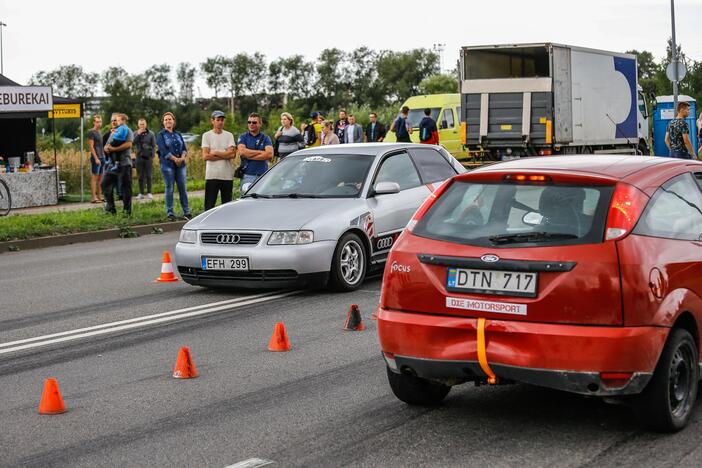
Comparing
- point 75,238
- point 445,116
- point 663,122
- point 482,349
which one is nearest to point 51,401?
point 482,349

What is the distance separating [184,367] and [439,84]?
89781mm

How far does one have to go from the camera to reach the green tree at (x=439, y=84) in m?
94.1

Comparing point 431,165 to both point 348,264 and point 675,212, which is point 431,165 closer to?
point 348,264

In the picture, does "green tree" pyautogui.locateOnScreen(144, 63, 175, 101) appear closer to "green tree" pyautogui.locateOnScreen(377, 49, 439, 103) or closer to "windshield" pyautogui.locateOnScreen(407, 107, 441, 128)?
"green tree" pyautogui.locateOnScreen(377, 49, 439, 103)

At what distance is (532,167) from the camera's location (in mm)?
6047

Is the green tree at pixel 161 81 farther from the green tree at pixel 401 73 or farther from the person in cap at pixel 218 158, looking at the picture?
the person in cap at pixel 218 158

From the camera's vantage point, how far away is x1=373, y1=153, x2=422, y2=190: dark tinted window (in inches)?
481

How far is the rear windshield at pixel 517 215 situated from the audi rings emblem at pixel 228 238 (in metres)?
5.14

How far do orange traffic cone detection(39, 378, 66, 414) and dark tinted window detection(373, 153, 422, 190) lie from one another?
6.07 m

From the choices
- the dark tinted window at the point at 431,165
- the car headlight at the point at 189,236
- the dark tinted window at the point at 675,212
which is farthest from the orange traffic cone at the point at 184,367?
the dark tinted window at the point at 431,165

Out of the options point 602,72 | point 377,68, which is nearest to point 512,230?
point 602,72

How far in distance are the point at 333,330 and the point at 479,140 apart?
1963 cm

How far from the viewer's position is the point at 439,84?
95562 mm

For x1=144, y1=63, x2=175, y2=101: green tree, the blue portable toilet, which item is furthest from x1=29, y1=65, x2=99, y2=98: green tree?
the blue portable toilet
